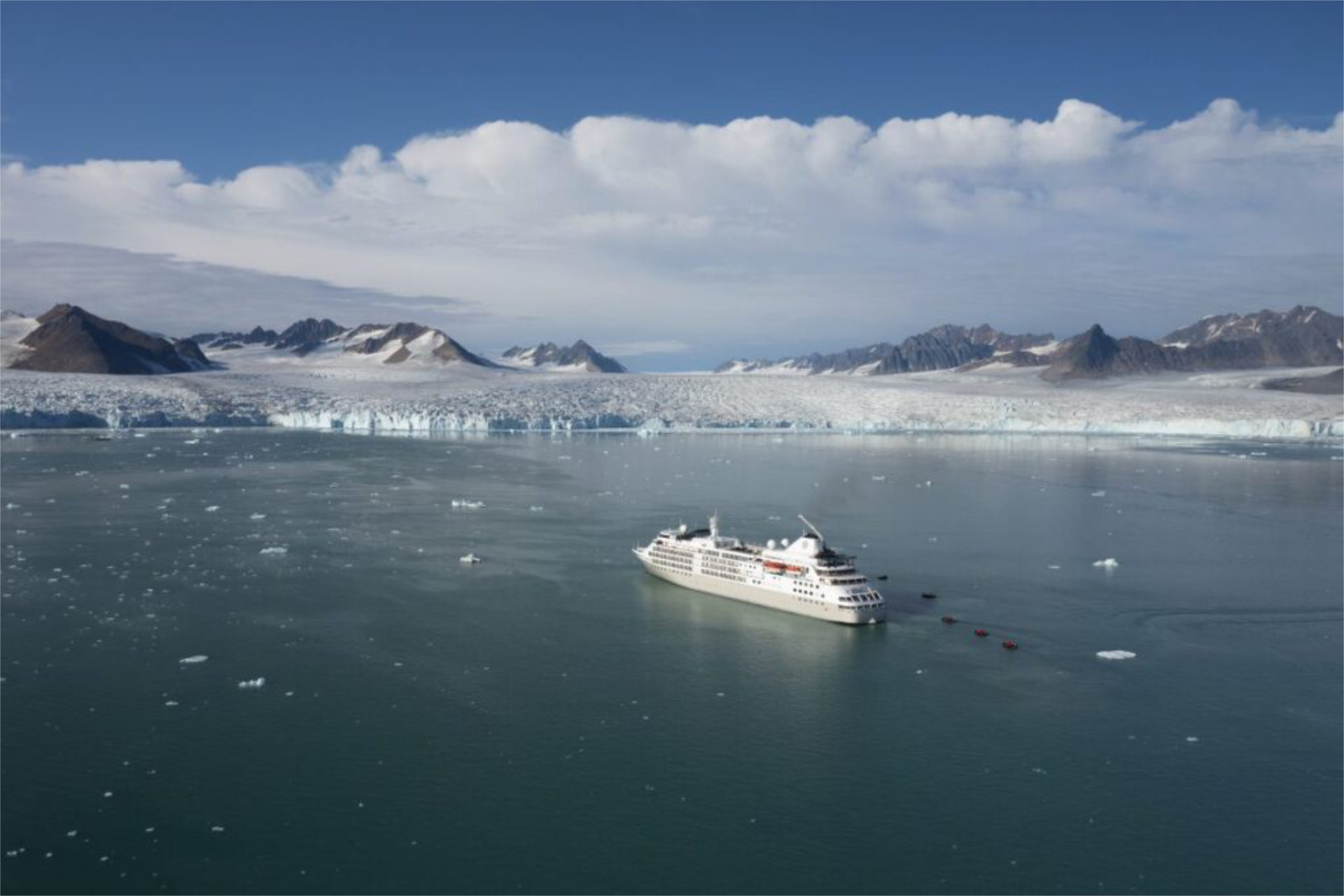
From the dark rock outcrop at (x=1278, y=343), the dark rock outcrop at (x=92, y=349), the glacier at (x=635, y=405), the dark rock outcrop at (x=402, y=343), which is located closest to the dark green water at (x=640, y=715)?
the glacier at (x=635, y=405)

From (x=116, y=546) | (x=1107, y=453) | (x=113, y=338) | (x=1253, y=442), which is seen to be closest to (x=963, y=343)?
(x=1253, y=442)

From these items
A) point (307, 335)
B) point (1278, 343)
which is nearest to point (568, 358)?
point (307, 335)

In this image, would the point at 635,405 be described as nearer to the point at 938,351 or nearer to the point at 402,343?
the point at 402,343

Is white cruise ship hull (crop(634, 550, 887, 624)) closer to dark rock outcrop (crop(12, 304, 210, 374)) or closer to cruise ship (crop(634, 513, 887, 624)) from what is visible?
cruise ship (crop(634, 513, 887, 624))

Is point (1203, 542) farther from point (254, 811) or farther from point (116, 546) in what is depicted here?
point (116, 546)

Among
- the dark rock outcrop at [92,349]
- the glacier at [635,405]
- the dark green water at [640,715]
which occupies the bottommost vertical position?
the dark green water at [640,715]

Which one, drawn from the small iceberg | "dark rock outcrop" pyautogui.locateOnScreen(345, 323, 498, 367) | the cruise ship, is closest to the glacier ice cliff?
"dark rock outcrop" pyautogui.locateOnScreen(345, 323, 498, 367)

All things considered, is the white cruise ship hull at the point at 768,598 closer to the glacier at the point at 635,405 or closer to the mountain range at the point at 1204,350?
the glacier at the point at 635,405

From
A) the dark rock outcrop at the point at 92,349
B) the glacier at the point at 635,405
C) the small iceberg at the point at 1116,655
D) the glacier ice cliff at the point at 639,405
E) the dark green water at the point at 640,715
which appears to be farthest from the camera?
the dark rock outcrop at the point at 92,349
